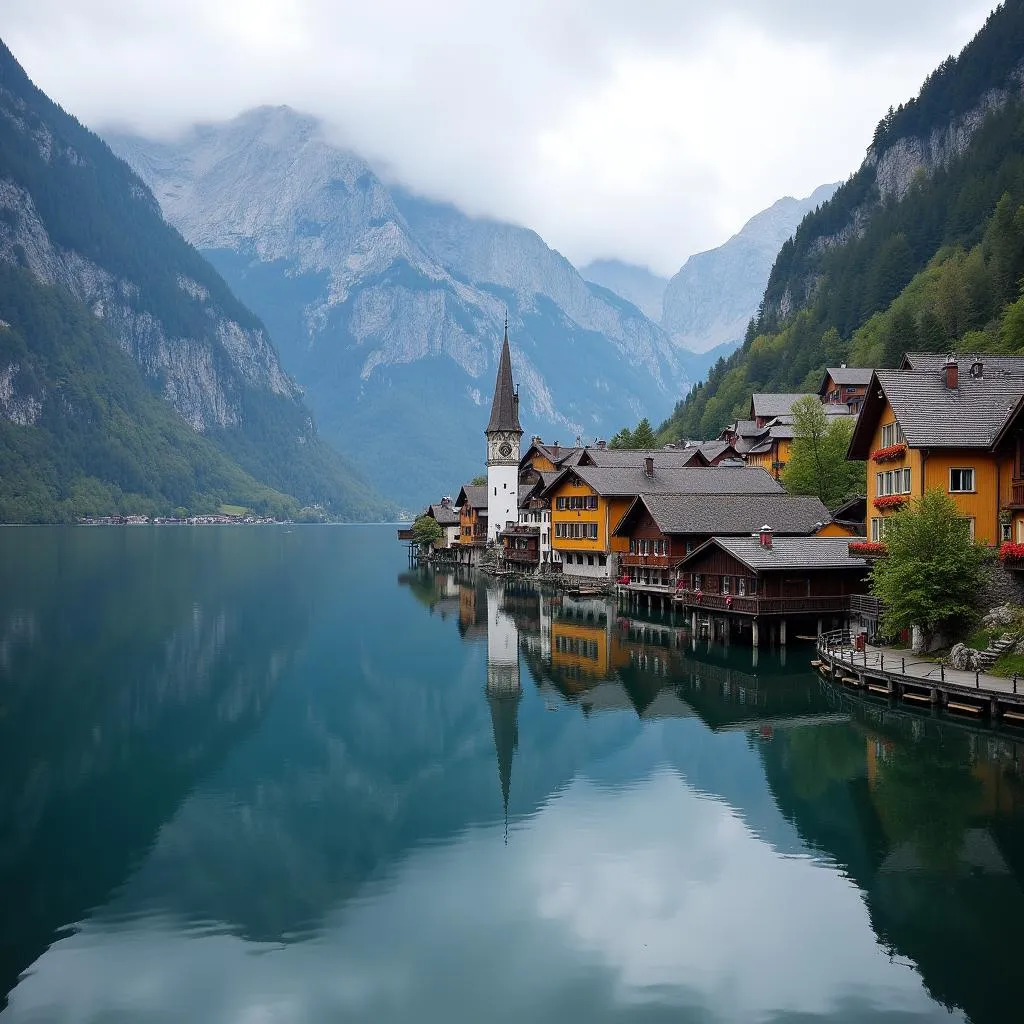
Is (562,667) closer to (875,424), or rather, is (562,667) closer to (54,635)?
(875,424)

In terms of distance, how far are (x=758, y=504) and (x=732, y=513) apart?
223cm

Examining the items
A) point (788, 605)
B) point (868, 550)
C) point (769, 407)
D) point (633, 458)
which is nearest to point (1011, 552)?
point (868, 550)

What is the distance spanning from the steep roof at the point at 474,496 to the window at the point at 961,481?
3483 inches

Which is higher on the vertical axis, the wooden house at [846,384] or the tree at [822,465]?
the wooden house at [846,384]

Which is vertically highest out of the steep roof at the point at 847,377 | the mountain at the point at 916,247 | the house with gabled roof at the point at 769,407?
the mountain at the point at 916,247

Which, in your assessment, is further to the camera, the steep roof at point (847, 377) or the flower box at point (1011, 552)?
the steep roof at point (847, 377)

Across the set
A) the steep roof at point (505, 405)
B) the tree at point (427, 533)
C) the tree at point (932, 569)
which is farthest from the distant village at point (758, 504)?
the tree at point (932, 569)

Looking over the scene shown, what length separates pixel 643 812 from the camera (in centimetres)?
2797

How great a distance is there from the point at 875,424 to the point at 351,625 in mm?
38616

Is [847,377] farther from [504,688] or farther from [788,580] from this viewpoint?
[504,688]

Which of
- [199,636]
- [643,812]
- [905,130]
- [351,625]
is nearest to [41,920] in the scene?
[643,812]

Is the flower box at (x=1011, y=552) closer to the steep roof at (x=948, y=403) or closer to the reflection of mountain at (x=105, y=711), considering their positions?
the steep roof at (x=948, y=403)

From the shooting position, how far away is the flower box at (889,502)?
46.2m

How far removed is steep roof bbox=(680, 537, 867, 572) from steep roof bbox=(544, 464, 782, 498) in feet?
85.5
